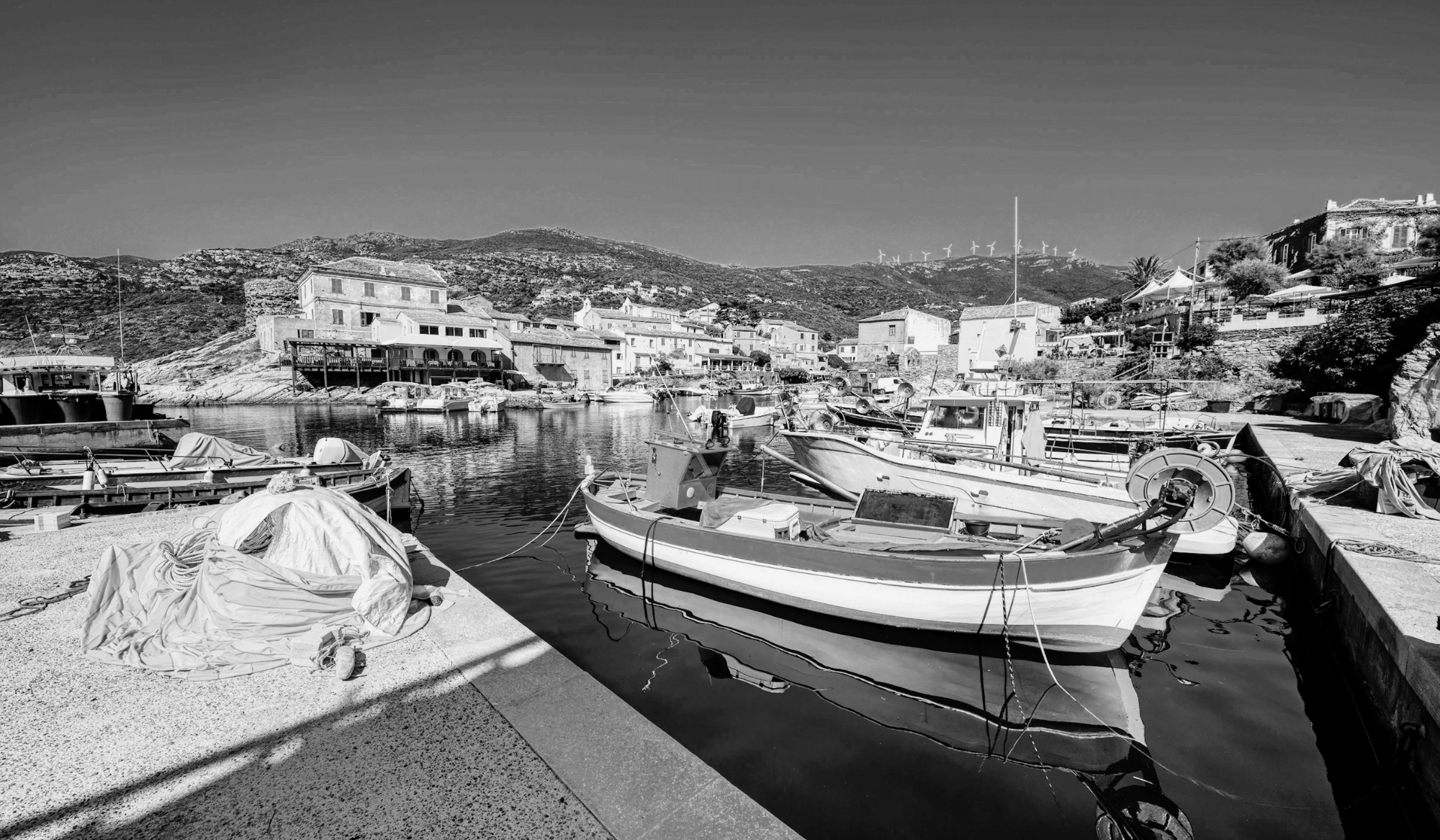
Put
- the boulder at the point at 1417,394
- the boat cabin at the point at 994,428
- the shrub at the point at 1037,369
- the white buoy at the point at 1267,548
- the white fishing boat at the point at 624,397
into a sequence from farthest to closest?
the white fishing boat at the point at 624,397, the shrub at the point at 1037,369, the boat cabin at the point at 994,428, the boulder at the point at 1417,394, the white buoy at the point at 1267,548

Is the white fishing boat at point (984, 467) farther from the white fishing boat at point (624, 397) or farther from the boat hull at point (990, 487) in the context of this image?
the white fishing boat at point (624, 397)

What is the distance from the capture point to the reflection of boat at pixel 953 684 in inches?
219

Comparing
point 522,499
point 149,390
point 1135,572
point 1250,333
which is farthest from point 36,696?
point 149,390

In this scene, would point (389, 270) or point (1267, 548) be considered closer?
point (1267, 548)

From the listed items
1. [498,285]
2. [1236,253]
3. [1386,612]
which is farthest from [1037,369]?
[498,285]

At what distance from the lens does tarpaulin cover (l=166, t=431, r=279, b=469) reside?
13922 millimetres

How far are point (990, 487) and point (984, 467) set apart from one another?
1.65m

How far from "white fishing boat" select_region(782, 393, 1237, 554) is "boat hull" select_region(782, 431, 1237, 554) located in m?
0.02

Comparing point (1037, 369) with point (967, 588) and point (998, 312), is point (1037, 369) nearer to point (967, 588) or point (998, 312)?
point (998, 312)

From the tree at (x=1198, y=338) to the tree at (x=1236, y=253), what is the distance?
1241 inches

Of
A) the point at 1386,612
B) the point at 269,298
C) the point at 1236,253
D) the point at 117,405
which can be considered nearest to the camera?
the point at 1386,612

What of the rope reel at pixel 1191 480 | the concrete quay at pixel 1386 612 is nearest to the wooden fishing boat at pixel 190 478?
the rope reel at pixel 1191 480

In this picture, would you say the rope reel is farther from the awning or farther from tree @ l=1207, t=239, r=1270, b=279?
tree @ l=1207, t=239, r=1270, b=279

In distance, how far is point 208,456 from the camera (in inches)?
561
